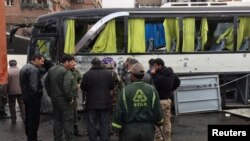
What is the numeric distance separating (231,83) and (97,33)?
13.8 ft

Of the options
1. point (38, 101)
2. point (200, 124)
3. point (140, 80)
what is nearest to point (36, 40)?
point (38, 101)

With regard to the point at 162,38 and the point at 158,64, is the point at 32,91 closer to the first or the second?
the point at 158,64

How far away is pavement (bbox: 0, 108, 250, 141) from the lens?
10.1 metres

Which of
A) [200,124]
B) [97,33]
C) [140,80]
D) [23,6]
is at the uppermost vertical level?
[23,6]

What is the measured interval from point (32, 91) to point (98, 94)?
55.9 inches

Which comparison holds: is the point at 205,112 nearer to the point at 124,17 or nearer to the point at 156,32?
the point at 156,32

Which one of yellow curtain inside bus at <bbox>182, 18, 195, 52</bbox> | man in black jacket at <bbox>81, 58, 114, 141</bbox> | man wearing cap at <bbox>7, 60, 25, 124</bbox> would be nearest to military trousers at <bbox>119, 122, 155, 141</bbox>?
man in black jacket at <bbox>81, 58, 114, 141</bbox>

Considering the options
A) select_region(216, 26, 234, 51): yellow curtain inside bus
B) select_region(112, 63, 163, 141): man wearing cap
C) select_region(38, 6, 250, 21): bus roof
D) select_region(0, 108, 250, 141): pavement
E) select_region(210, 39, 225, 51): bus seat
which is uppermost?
select_region(38, 6, 250, 21): bus roof

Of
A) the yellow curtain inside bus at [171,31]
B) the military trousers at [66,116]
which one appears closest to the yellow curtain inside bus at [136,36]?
the yellow curtain inside bus at [171,31]

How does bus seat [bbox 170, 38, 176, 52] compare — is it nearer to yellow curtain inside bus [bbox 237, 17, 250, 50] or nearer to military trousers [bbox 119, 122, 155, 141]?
yellow curtain inside bus [bbox 237, 17, 250, 50]

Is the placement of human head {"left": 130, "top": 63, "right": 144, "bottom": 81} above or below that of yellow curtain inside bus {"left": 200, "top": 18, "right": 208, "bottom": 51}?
below

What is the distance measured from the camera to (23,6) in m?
51.6

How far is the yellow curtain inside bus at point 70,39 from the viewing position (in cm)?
1263

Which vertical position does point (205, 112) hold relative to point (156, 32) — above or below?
below
